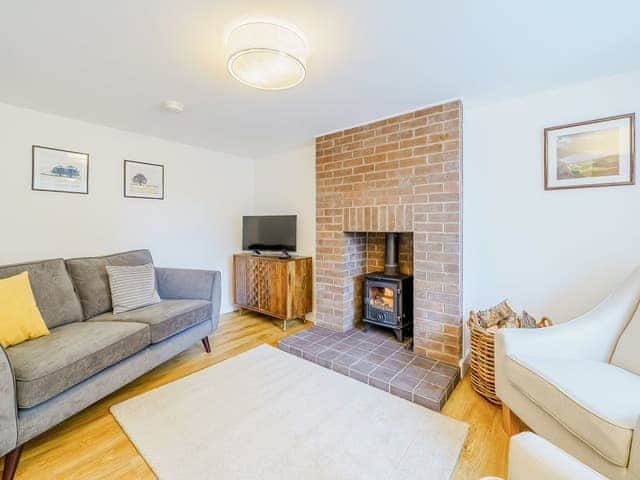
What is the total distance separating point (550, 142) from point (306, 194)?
2.32 m

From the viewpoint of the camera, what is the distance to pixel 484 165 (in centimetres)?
235

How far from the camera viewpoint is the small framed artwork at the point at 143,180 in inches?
116

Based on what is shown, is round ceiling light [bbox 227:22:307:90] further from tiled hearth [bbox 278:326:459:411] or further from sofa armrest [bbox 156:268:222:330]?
tiled hearth [bbox 278:326:459:411]

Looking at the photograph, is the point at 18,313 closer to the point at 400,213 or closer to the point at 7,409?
the point at 7,409

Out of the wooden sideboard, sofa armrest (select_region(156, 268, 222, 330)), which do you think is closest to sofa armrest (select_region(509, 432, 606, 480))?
sofa armrest (select_region(156, 268, 222, 330))

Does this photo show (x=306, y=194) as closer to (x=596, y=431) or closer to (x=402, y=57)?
(x=402, y=57)

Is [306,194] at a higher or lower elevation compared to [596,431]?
higher

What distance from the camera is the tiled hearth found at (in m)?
1.92

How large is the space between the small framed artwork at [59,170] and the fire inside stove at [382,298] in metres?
2.87

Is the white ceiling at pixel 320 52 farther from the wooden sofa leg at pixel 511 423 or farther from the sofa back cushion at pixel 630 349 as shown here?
the wooden sofa leg at pixel 511 423

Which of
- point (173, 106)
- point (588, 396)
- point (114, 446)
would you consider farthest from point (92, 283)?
point (588, 396)

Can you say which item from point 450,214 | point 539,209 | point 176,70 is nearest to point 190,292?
point 176,70

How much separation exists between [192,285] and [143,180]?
1.32 m

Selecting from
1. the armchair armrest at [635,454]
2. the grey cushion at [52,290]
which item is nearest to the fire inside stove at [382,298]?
the armchair armrest at [635,454]
